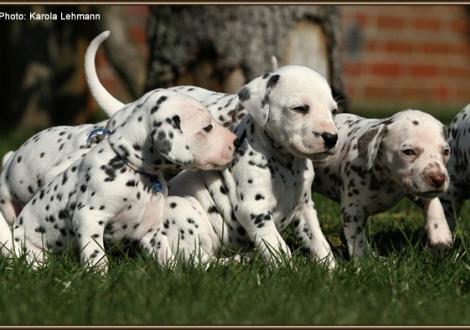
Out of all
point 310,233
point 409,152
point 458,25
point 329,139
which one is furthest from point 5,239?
point 458,25

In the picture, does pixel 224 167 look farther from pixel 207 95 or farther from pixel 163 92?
pixel 207 95

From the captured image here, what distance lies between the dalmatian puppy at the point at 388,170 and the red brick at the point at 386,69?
63.7ft

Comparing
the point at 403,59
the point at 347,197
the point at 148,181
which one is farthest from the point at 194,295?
the point at 403,59

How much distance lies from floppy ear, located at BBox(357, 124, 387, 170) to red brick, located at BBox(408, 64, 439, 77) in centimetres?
2024

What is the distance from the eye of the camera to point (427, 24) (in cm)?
2664

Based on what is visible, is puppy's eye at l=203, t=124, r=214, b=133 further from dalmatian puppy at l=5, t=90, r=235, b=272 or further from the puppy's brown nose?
the puppy's brown nose

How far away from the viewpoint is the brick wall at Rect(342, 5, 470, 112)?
26.3m

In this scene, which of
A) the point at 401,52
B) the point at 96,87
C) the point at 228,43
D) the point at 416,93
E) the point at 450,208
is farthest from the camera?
the point at 416,93

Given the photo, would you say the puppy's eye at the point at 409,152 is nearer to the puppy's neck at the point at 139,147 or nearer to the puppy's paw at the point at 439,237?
the puppy's paw at the point at 439,237

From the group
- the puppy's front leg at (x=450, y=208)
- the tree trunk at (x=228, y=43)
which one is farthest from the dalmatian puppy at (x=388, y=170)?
the tree trunk at (x=228, y=43)

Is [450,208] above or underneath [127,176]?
underneath

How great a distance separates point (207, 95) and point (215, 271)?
2.09 meters

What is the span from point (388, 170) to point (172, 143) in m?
1.73

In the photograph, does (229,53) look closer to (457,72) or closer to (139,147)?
(139,147)
